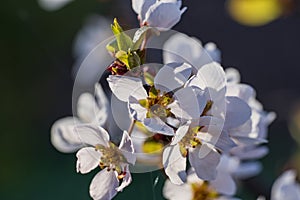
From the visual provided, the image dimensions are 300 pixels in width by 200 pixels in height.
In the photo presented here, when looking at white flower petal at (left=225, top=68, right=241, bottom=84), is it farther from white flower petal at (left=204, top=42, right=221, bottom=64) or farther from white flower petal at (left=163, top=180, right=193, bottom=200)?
white flower petal at (left=163, top=180, right=193, bottom=200)

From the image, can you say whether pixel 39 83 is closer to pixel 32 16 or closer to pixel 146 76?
pixel 32 16

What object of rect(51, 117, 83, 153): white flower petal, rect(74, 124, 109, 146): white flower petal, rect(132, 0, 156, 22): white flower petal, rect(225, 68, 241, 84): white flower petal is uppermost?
rect(132, 0, 156, 22): white flower petal

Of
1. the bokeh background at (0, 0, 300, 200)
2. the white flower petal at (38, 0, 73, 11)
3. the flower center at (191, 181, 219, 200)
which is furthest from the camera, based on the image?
the bokeh background at (0, 0, 300, 200)

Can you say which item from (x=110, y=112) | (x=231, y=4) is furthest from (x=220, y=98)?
(x=231, y=4)

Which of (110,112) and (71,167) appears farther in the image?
(71,167)

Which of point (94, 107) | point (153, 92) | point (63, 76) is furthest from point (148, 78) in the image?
point (63, 76)

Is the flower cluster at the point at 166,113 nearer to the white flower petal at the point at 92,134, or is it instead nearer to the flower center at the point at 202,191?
the white flower petal at the point at 92,134

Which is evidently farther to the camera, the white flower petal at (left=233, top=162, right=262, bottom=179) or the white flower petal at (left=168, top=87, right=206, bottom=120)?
the white flower petal at (left=233, top=162, right=262, bottom=179)

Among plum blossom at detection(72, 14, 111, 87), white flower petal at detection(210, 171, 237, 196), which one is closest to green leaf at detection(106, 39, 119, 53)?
white flower petal at detection(210, 171, 237, 196)
